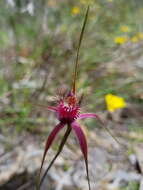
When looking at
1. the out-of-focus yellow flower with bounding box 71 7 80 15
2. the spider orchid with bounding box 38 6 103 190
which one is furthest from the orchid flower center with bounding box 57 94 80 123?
the out-of-focus yellow flower with bounding box 71 7 80 15

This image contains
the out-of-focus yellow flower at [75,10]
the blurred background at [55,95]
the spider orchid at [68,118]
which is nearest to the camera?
the spider orchid at [68,118]

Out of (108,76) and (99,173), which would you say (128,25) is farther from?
(99,173)

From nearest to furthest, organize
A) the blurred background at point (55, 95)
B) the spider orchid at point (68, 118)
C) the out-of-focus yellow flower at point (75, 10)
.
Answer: the spider orchid at point (68, 118)
the blurred background at point (55, 95)
the out-of-focus yellow flower at point (75, 10)

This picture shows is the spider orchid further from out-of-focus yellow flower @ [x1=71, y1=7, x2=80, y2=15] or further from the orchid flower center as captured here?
out-of-focus yellow flower @ [x1=71, y1=7, x2=80, y2=15]

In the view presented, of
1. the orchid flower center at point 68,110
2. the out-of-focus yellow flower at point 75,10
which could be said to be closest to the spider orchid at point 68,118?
the orchid flower center at point 68,110

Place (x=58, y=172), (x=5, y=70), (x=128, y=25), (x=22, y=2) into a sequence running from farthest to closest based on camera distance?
(x=128, y=25) → (x=5, y=70) → (x=22, y=2) → (x=58, y=172)

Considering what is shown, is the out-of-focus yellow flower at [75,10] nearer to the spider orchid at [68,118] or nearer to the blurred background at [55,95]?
the blurred background at [55,95]

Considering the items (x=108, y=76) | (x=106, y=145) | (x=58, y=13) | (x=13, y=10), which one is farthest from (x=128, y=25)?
(x=106, y=145)

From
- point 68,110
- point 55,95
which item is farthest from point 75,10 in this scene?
point 68,110
